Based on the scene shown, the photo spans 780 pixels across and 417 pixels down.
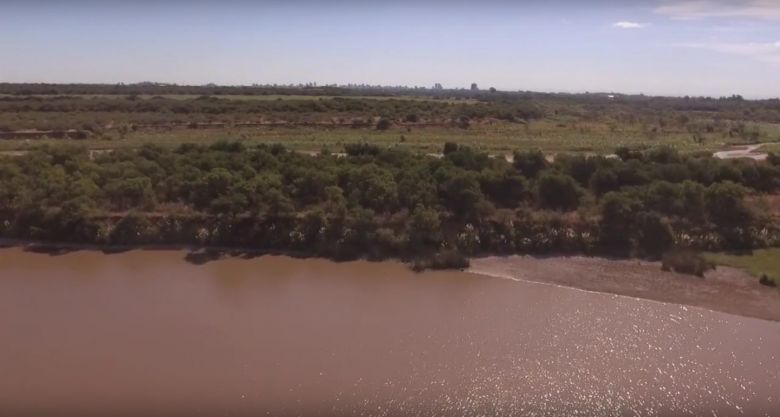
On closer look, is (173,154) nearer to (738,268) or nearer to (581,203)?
(581,203)

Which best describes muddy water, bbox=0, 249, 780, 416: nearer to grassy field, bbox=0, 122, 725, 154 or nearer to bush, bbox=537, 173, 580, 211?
bush, bbox=537, 173, 580, 211

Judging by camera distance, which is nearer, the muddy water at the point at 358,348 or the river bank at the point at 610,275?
the muddy water at the point at 358,348

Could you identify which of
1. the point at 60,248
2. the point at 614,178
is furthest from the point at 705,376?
the point at 60,248

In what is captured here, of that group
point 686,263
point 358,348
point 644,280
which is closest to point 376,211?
point 358,348

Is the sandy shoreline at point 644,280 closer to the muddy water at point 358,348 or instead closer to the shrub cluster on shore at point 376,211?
the muddy water at point 358,348

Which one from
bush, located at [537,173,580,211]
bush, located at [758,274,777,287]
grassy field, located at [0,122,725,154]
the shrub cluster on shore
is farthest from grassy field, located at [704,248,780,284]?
grassy field, located at [0,122,725,154]

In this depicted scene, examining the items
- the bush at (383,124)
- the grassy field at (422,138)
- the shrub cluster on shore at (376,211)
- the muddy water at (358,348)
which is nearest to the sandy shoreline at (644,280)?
the muddy water at (358,348)
